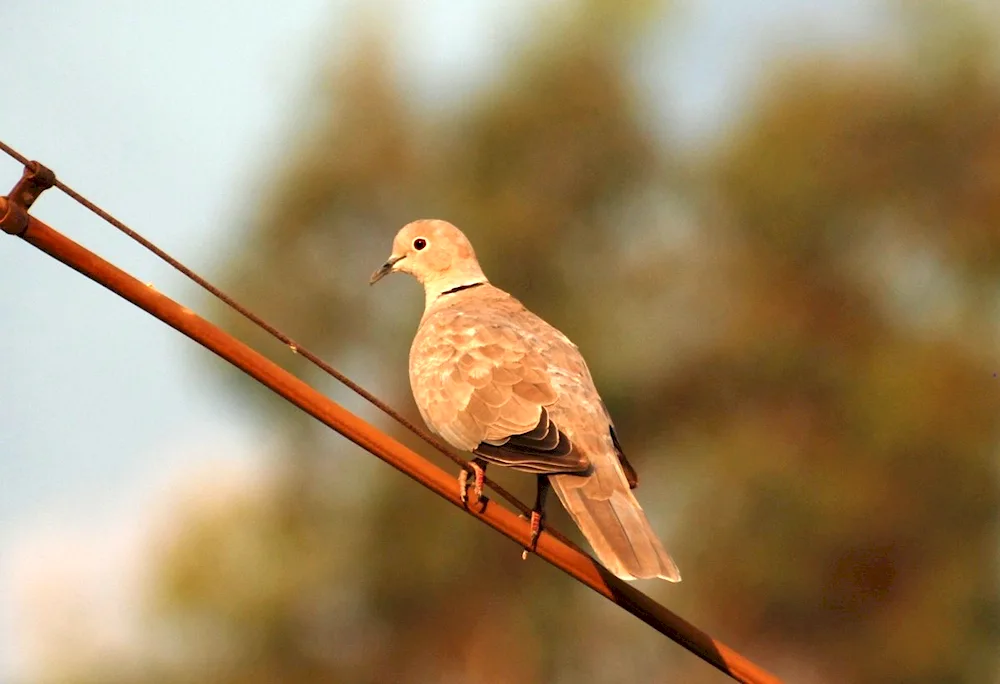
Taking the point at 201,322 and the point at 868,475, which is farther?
the point at 868,475

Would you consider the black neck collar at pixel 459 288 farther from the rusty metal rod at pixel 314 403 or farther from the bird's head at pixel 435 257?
the rusty metal rod at pixel 314 403

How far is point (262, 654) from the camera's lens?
34.6 feet

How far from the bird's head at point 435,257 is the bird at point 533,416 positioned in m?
0.39

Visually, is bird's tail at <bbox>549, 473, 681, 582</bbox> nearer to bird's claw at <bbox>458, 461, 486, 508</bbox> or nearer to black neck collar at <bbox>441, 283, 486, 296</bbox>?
bird's claw at <bbox>458, 461, 486, 508</bbox>

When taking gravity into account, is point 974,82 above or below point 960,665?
above

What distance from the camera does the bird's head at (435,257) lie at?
5406 millimetres

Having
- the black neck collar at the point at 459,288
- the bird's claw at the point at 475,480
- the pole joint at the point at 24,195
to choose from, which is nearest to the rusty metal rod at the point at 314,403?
the pole joint at the point at 24,195

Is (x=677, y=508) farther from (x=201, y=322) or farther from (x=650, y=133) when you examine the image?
(x=201, y=322)

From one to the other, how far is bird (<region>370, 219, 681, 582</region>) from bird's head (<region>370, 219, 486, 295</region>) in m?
0.39

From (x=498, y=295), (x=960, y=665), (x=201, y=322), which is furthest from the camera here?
(x=960, y=665)

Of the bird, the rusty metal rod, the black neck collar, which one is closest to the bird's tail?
the bird

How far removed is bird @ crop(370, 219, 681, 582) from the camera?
147 inches

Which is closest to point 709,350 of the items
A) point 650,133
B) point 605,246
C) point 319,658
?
point 605,246

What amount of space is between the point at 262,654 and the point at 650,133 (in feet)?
19.1
